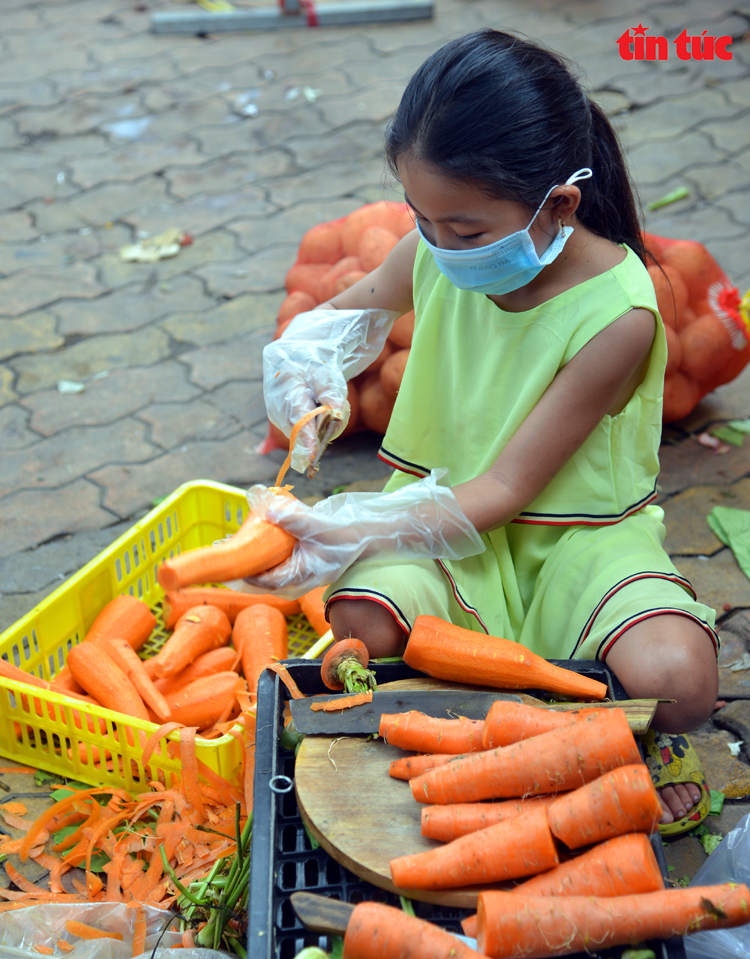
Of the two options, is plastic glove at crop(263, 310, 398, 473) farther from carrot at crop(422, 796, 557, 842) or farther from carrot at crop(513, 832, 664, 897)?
carrot at crop(513, 832, 664, 897)

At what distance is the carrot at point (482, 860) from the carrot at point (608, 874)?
24mm

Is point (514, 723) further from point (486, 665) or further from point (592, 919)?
point (592, 919)

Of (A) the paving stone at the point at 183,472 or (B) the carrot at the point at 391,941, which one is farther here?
(A) the paving stone at the point at 183,472

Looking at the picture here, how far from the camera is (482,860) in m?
1.34

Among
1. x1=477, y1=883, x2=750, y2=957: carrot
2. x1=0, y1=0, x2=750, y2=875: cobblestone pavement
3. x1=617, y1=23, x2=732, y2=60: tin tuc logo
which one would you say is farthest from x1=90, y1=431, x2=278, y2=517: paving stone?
x1=617, y1=23, x2=732, y2=60: tin tuc logo

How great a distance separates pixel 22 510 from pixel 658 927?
90.9 inches

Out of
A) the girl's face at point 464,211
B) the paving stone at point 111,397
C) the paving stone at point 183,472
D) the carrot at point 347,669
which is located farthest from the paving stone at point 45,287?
the carrot at point 347,669

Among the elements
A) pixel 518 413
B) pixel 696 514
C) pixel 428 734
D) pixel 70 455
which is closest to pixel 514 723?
pixel 428 734

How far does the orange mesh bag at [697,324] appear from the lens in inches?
118

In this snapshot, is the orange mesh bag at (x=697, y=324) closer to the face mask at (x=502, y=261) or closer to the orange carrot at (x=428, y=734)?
the face mask at (x=502, y=261)

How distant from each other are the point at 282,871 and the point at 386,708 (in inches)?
12.6

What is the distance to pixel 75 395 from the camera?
341 centimetres

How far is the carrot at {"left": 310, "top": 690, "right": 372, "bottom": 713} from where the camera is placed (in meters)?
1.57

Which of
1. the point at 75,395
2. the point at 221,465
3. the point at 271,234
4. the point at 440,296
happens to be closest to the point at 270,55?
the point at 271,234
